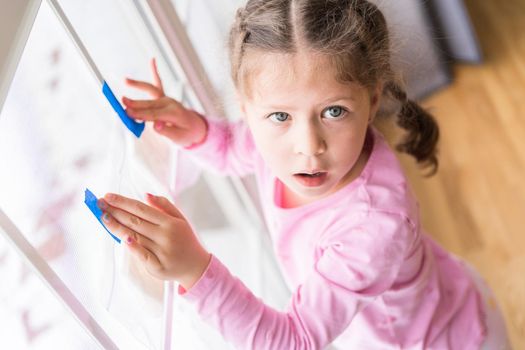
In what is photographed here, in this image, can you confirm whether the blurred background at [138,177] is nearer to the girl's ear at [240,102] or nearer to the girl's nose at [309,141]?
the girl's ear at [240,102]

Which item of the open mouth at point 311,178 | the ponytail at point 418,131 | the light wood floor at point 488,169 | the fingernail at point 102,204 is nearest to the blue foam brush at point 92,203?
the fingernail at point 102,204

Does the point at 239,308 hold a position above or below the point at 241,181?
below

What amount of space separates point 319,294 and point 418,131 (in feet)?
1.18

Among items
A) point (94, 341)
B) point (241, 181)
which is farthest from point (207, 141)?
point (94, 341)

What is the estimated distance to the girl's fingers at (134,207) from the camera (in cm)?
62

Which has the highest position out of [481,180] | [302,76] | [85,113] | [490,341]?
[85,113]

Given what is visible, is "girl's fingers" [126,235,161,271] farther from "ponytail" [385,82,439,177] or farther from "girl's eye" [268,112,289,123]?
"ponytail" [385,82,439,177]

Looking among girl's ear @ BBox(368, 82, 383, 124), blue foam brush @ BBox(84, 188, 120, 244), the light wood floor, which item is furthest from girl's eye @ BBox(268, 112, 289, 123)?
the light wood floor

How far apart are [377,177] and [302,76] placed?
20 centimetres

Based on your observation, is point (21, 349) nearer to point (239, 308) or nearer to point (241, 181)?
point (239, 308)

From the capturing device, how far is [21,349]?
562 mm

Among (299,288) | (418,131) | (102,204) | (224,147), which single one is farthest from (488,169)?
(102,204)

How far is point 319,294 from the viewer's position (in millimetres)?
733

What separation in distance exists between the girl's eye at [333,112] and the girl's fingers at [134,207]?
0.20m
